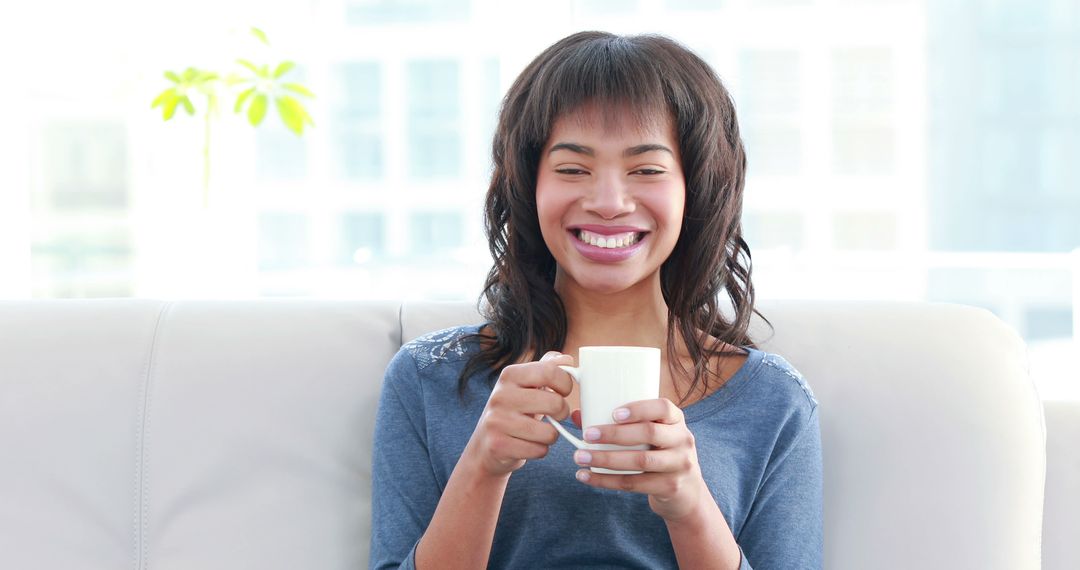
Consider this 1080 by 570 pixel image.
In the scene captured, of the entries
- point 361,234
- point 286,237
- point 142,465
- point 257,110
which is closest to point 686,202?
point 142,465

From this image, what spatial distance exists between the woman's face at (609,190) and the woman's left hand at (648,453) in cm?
36

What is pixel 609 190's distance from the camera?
1.27 metres

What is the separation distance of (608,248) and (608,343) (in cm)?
18

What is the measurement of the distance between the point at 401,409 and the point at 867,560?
1.97ft

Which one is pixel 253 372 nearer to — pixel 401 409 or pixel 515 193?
pixel 401 409

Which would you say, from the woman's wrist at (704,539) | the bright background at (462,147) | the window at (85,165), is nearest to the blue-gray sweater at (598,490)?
the woman's wrist at (704,539)

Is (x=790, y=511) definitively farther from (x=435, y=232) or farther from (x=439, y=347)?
(x=435, y=232)

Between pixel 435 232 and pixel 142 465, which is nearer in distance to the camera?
pixel 142 465

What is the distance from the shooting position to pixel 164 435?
1.40 m

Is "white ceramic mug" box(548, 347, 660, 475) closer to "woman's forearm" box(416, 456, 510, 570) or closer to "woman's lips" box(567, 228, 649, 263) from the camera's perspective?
"woman's forearm" box(416, 456, 510, 570)

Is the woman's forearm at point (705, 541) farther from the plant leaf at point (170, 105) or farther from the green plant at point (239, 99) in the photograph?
the plant leaf at point (170, 105)

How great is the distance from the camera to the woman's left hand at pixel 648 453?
3.06ft

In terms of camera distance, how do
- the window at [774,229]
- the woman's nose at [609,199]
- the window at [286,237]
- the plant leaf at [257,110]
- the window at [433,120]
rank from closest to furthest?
the woman's nose at [609,199], the plant leaf at [257,110], the window at [774,229], the window at [433,120], the window at [286,237]

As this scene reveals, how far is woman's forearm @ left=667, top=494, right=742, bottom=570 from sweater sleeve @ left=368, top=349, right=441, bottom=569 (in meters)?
0.31
